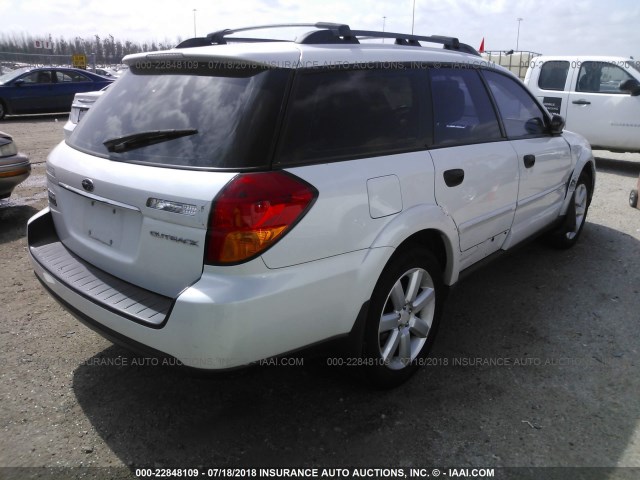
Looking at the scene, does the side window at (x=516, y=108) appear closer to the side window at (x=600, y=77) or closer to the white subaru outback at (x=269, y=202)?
the white subaru outback at (x=269, y=202)

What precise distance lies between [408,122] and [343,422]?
161cm

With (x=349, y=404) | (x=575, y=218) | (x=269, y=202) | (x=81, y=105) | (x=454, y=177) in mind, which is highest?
(x=269, y=202)

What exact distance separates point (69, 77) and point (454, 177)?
1652 cm

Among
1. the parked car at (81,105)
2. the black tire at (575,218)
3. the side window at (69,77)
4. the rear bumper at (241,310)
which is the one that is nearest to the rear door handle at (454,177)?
the rear bumper at (241,310)

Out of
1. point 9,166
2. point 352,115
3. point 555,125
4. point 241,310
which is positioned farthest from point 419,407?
point 9,166

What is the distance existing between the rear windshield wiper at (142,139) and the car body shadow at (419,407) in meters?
1.07

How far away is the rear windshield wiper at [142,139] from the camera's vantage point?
92.0 inches

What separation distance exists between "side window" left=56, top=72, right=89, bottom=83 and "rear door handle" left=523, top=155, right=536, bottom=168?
1598 cm

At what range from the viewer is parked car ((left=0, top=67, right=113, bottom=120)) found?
1522 cm

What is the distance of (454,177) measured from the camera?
119 inches

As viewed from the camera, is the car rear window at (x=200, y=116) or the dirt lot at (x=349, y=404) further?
the dirt lot at (x=349, y=404)

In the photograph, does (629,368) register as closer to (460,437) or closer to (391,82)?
(460,437)

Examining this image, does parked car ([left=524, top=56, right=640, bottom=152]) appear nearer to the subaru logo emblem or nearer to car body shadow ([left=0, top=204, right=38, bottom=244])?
car body shadow ([left=0, top=204, right=38, bottom=244])

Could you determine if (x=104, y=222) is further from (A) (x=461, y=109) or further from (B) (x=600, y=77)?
(B) (x=600, y=77)
